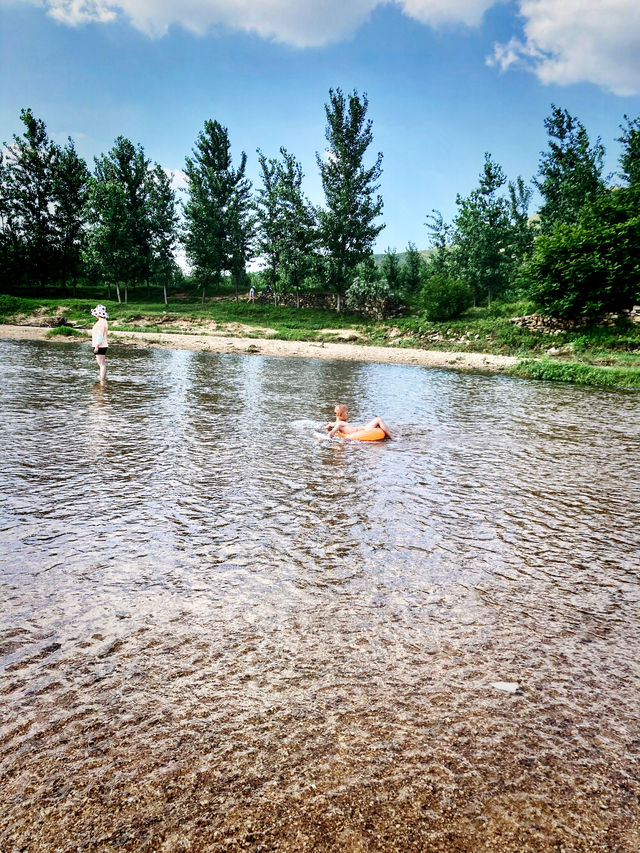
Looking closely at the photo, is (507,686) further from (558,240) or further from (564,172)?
(564,172)

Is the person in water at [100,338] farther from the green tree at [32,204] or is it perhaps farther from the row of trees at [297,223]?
the green tree at [32,204]

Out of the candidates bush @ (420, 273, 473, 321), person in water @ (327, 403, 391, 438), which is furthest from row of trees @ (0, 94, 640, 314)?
person in water @ (327, 403, 391, 438)

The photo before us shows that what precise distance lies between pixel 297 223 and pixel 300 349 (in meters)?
20.2

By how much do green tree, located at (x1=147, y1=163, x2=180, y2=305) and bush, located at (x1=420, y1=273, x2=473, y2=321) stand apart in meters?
26.0

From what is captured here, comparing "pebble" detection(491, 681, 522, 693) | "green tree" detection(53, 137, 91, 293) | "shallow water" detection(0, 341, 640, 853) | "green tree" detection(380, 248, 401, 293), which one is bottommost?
"pebble" detection(491, 681, 522, 693)

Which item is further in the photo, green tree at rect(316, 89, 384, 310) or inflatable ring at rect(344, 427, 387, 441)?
green tree at rect(316, 89, 384, 310)

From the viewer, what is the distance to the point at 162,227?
153ft

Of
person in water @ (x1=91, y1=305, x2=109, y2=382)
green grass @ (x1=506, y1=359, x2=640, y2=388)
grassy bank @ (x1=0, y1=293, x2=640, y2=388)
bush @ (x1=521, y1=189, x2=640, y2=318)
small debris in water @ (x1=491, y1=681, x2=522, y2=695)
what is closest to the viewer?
small debris in water @ (x1=491, y1=681, x2=522, y2=695)

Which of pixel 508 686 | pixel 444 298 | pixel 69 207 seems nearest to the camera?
pixel 508 686

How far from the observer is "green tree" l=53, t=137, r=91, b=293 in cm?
5297

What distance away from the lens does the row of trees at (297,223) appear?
3756cm

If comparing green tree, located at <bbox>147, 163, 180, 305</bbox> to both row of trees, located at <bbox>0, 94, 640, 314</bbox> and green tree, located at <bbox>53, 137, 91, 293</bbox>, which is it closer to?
row of trees, located at <bbox>0, 94, 640, 314</bbox>

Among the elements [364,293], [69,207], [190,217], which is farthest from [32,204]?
[364,293]

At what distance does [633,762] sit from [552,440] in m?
8.26
